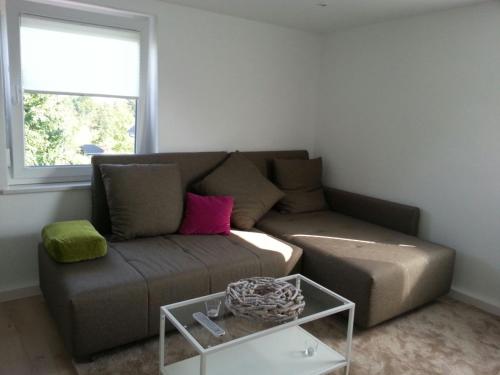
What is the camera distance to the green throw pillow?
231 centimetres

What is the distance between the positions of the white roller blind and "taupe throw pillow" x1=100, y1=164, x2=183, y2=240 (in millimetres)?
665

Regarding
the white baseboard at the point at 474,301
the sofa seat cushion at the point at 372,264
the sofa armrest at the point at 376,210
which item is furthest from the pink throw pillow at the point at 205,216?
the white baseboard at the point at 474,301

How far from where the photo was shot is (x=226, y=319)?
1931 millimetres

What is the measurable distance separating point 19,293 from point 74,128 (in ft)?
3.97

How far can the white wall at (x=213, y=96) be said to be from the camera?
9.28 feet

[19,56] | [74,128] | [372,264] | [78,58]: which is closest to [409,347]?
[372,264]

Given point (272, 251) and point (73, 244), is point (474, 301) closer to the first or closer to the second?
point (272, 251)

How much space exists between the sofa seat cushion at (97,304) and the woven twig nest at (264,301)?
55 cm

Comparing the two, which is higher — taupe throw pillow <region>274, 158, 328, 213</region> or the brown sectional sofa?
taupe throw pillow <region>274, 158, 328, 213</region>

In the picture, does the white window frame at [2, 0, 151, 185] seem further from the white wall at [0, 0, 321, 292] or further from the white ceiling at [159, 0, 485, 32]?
the white ceiling at [159, 0, 485, 32]

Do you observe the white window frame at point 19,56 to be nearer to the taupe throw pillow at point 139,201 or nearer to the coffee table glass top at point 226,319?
the taupe throw pillow at point 139,201

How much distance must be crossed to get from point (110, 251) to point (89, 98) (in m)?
1.22

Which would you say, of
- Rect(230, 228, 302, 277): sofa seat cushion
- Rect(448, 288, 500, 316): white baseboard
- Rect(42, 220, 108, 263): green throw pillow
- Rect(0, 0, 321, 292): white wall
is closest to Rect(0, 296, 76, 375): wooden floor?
Rect(0, 0, 321, 292): white wall

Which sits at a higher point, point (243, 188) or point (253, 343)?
point (243, 188)
